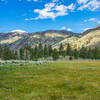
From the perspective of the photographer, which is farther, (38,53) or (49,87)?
(38,53)

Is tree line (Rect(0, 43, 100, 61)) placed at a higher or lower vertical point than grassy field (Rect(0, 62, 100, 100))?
higher

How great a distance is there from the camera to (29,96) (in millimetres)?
9422

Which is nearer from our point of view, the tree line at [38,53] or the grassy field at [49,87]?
the grassy field at [49,87]

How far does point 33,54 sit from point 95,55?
57.7 m

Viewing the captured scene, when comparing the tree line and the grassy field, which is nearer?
the grassy field

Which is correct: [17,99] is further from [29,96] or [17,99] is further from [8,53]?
[8,53]

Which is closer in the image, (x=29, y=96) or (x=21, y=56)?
(x=29, y=96)

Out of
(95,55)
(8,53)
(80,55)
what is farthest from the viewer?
(80,55)

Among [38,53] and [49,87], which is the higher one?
[38,53]

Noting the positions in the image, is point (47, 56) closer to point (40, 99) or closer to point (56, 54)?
point (56, 54)

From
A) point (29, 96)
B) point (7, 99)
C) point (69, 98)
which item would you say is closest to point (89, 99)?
point (69, 98)

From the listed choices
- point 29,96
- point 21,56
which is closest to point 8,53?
point 21,56

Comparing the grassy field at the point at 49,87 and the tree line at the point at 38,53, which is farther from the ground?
the tree line at the point at 38,53

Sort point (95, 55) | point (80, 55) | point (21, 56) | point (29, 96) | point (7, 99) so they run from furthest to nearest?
point (80, 55) → point (95, 55) → point (21, 56) → point (29, 96) → point (7, 99)
